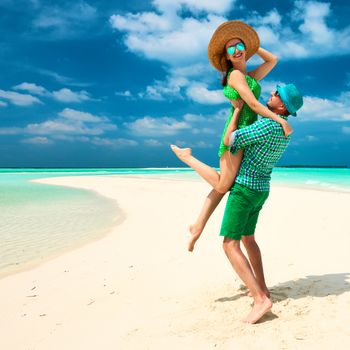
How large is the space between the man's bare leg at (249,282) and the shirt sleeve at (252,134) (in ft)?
2.91

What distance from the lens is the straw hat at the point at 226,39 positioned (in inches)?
133

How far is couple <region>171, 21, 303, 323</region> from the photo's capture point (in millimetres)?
3076

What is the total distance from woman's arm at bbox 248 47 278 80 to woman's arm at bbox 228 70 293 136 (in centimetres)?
67

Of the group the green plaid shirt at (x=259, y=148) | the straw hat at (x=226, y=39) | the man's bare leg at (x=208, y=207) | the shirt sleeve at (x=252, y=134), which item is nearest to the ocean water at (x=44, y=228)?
the man's bare leg at (x=208, y=207)

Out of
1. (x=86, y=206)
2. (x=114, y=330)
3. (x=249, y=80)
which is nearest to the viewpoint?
(x=114, y=330)

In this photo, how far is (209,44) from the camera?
351cm

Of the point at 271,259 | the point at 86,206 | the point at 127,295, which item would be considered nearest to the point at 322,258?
the point at 271,259

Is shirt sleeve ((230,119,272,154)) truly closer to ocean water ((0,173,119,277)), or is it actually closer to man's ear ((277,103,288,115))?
man's ear ((277,103,288,115))

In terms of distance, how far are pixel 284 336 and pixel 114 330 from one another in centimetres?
139

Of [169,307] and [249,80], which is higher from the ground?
[249,80]

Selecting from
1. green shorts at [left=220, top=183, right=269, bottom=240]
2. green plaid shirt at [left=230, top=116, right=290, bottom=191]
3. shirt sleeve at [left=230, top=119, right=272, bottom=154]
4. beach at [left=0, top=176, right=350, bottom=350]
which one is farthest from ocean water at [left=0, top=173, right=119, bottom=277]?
shirt sleeve at [left=230, top=119, right=272, bottom=154]

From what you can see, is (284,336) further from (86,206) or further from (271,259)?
(86,206)

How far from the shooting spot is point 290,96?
123 inches

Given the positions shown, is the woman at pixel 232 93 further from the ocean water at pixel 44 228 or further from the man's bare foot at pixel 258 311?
the ocean water at pixel 44 228
